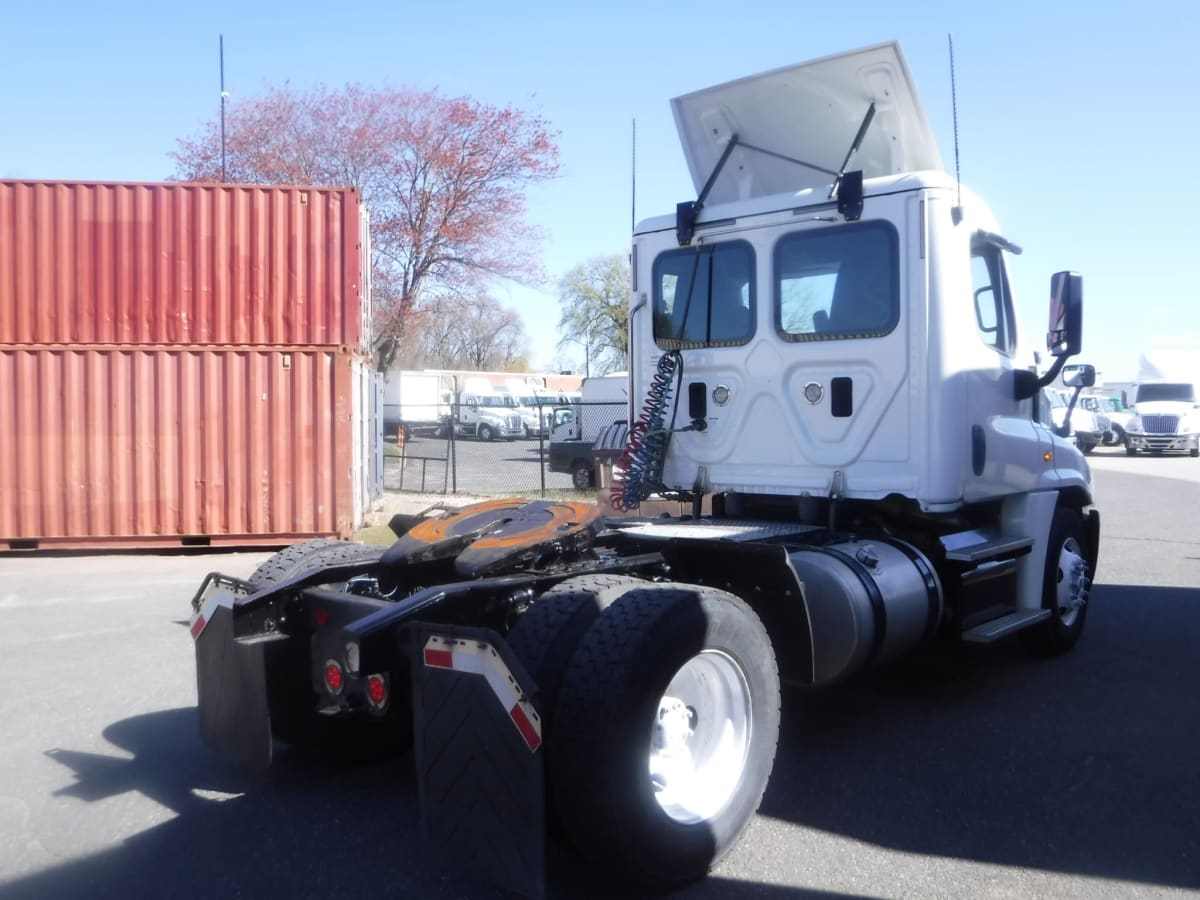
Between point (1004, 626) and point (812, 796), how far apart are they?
185cm

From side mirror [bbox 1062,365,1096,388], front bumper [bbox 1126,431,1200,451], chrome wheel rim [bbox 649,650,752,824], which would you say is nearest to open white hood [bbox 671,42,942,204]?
side mirror [bbox 1062,365,1096,388]

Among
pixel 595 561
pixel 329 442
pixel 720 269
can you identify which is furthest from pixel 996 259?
pixel 329 442

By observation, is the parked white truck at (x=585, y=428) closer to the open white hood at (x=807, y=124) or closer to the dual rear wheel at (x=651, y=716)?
the open white hood at (x=807, y=124)

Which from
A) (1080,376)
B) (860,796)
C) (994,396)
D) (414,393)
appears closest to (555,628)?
(860,796)

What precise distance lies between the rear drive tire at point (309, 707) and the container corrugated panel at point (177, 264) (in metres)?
8.02

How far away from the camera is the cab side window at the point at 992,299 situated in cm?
589

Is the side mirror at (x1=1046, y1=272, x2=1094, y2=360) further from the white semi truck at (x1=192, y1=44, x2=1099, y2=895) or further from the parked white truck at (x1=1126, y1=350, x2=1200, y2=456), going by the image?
the parked white truck at (x1=1126, y1=350, x2=1200, y2=456)

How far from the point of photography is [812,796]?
4387mm

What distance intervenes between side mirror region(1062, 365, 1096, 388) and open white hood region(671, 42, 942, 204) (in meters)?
1.65

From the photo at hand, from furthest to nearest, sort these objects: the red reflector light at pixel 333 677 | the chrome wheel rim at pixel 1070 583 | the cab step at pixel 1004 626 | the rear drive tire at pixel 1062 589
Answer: the chrome wheel rim at pixel 1070 583 < the rear drive tire at pixel 1062 589 < the cab step at pixel 1004 626 < the red reflector light at pixel 333 677

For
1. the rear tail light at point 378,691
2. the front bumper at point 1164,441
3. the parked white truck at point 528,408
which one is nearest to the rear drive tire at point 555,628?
the rear tail light at point 378,691

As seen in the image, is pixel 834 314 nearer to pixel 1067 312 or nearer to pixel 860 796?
pixel 1067 312

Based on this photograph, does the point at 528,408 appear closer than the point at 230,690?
No

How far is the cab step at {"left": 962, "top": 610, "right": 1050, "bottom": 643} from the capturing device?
5428 millimetres
